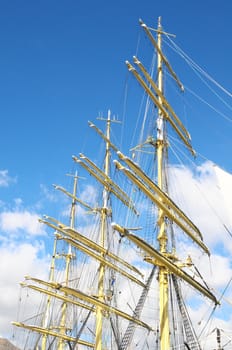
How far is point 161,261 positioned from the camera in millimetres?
21844

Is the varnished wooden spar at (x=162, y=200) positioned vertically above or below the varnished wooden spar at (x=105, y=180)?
below

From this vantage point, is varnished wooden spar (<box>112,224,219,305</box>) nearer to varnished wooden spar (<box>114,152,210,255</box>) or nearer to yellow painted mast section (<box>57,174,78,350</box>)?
varnished wooden spar (<box>114,152,210,255</box>)

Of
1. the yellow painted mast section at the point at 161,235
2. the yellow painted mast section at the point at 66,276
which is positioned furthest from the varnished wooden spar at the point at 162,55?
the yellow painted mast section at the point at 66,276

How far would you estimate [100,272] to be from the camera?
114 ft

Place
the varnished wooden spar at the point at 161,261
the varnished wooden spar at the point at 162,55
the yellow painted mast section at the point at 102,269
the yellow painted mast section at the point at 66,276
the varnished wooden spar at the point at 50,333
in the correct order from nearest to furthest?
the varnished wooden spar at the point at 161,261 < the varnished wooden spar at the point at 162,55 < the yellow painted mast section at the point at 102,269 < the varnished wooden spar at the point at 50,333 < the yellow painted mast section at the point at 66,276

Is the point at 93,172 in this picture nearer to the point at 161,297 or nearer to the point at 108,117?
the point at 108,117

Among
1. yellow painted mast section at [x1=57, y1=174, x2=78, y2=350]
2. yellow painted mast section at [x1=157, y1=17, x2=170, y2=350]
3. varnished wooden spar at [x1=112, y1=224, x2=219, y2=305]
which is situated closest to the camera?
varnished wooden spar at [x1=112, y1=224, x2=219, y2=305]

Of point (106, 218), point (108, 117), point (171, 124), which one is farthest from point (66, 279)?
point (171, 124)

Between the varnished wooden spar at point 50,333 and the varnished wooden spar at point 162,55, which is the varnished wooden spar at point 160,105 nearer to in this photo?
the varnished wooden spar at point 162,55

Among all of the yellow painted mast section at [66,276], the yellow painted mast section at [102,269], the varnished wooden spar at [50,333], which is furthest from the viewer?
the yellow painted mast section at [66,276]

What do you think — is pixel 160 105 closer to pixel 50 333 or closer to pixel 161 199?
pixel 161 199

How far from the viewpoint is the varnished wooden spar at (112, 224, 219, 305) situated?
65.9 ft

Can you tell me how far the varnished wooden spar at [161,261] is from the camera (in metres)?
20.1

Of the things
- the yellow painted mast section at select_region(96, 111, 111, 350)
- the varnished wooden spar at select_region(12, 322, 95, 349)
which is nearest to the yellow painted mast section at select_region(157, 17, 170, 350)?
the yellow painted mast section at select_region(96, 111, 111, 350)
